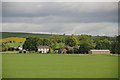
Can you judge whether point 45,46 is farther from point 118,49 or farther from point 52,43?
point 118,49

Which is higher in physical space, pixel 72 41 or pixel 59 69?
pixel 72 41

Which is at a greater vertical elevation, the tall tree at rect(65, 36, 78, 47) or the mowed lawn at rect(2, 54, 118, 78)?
the tall tree at rect(65, 36, 78, 47)

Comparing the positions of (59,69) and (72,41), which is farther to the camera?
(72,41)

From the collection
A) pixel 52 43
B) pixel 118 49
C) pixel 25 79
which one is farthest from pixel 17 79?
pixel 52 43

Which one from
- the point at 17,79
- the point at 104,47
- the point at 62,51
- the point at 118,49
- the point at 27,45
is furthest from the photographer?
the point at 27,45

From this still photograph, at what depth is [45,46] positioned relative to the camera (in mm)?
126750

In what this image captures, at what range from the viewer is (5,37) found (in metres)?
174

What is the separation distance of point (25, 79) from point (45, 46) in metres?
104

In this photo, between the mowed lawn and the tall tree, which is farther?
the tall tree

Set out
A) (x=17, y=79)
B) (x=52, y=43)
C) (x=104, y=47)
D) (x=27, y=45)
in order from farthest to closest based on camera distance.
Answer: (x=52, y=43) → (x=27, y=45) → (x=104, y=47) → (x=17, y=79)

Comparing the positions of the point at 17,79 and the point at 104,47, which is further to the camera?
the point at 104,47

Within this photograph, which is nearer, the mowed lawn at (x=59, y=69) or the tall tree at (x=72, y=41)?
the mowed lawn at (x=59, y=69)

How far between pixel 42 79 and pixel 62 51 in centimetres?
8365

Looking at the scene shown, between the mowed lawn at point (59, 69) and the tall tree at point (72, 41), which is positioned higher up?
the tall tree at point (72, 41)
